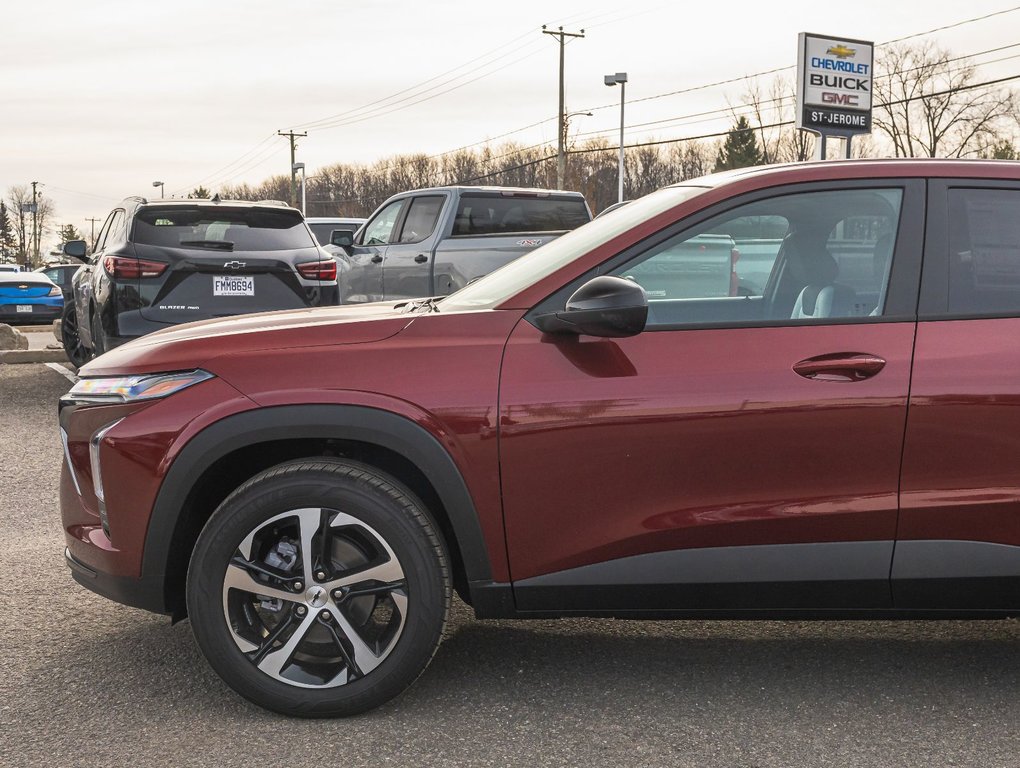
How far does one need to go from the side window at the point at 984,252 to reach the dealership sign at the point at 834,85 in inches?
856

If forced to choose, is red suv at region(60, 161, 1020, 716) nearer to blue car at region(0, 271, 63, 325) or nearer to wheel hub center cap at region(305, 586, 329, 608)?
wheel hub center cap at region(305, 586, 329, 608)

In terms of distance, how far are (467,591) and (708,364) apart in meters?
0.99

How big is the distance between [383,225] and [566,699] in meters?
10.9

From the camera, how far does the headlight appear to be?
135 inches

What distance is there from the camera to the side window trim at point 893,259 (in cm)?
340

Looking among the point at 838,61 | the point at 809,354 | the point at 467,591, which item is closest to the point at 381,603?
the point at 467,591

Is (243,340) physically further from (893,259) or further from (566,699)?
(893,259)

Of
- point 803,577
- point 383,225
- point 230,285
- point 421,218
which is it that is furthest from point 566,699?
point 383,225

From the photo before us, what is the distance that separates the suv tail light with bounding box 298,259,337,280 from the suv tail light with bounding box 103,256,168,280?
1.13 meters

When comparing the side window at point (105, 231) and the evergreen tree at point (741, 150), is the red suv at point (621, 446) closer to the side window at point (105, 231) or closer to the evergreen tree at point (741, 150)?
the side window at point (105, 231)

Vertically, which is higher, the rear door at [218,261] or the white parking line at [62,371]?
the rear door at [218,261]

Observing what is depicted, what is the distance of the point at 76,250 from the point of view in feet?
36.2

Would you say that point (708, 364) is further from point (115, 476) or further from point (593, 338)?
point (115, 476)

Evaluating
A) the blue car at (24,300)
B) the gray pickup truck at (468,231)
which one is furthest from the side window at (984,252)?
the blue car at (24,300)
